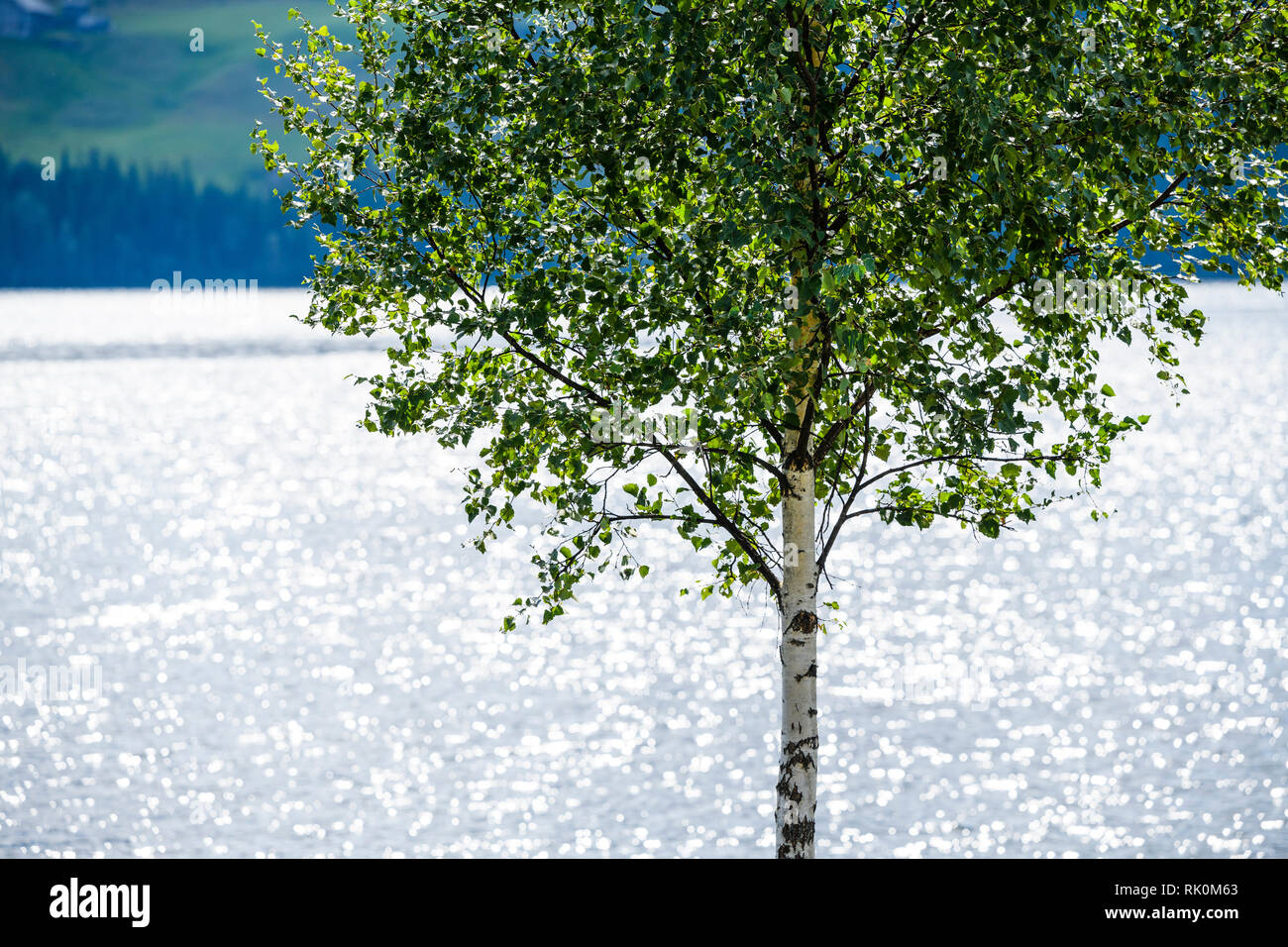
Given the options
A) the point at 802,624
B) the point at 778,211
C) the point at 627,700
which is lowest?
the point at 627,700

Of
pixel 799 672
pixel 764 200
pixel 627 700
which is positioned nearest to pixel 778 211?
pixel 764 200

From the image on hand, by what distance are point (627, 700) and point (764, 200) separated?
42.2 m

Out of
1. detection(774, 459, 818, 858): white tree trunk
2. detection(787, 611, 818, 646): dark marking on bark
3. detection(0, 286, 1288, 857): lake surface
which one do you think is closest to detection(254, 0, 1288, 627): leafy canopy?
detection(774, 459, 818, 858): white tree trunk

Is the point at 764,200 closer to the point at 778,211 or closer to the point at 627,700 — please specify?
the point at 778,211

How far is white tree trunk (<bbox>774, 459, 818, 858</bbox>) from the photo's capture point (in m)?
14.8

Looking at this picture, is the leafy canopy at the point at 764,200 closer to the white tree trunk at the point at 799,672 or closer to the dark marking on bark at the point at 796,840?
the white tree trunk at the point at 799,672

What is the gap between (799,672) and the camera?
1488 cm

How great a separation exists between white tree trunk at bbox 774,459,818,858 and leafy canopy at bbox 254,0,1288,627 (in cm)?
57

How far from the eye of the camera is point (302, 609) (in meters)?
72.1

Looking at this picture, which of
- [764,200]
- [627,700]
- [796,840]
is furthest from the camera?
[627,700]

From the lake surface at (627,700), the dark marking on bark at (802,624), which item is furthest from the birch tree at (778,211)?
the lake surface at (627,700)

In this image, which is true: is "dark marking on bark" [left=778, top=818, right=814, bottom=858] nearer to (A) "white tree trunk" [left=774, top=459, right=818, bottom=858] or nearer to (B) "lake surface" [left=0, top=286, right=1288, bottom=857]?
(A) "white tree trunk" [left=774, top=459, right=818, bottom=858]
